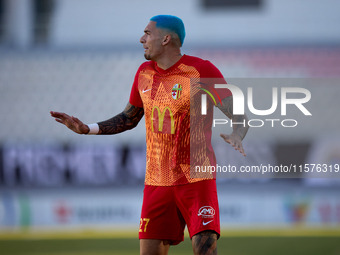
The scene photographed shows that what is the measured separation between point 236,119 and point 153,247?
3.01 feet

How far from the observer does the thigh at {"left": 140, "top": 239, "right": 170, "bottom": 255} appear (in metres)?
2.56

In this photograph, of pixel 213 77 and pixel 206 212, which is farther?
pixel 213 77

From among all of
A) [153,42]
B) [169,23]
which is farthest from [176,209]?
[169,23]

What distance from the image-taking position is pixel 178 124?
2584 mm

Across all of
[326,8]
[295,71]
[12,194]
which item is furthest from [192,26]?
[12,194]

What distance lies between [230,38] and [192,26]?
0.78m

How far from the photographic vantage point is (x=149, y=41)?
8.80 ft

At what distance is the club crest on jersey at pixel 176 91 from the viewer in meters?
2.62

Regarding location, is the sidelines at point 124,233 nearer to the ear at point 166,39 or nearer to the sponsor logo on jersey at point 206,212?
the sponsor logo on jersey at point 206,212

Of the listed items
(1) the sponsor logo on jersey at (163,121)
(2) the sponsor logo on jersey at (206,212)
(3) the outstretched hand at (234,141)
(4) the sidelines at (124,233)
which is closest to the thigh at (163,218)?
(2) the sponsor logo on jersey at (206,212)

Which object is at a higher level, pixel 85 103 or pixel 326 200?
pixel 85 103

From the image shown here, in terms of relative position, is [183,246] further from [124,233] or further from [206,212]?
[206,212]

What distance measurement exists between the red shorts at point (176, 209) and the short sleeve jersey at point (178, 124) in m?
0.05

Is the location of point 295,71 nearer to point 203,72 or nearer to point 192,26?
point 192,26
